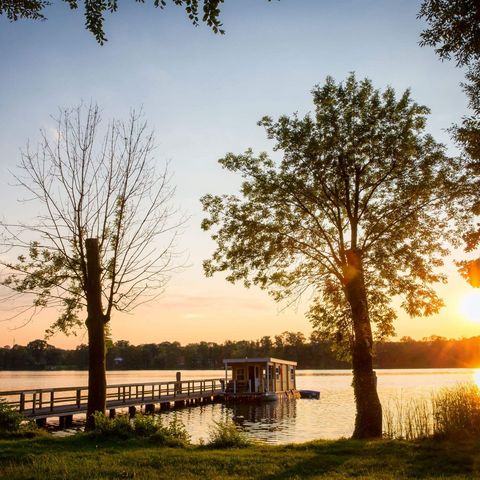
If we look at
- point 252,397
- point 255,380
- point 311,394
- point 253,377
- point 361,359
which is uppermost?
point 361,359

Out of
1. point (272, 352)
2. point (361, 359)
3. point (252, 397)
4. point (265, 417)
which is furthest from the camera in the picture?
point (272, 352)

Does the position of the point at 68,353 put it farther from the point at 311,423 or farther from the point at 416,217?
the point at 416,217

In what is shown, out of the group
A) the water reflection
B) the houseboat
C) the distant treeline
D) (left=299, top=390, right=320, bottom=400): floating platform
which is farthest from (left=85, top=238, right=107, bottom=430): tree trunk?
the distant treeline

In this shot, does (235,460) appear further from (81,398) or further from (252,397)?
(252,397)

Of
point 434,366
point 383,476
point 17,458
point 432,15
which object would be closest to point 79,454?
point 17,458

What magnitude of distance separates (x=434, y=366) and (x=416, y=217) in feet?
611

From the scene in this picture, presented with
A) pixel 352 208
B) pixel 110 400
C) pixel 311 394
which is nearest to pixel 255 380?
pixel 311 394

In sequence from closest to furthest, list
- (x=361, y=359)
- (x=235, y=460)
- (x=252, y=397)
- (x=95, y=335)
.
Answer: (x=235, y=460)
(x=95, y=335)
(x=361, y=359)
(x=252, y=397)

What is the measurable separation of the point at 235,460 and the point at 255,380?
4300cm

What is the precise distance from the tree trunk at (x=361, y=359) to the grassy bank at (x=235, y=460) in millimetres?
3448

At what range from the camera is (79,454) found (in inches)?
483

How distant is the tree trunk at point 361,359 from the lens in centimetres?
1819

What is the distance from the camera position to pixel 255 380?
53750mm

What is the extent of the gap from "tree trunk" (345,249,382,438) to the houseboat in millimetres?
34157
